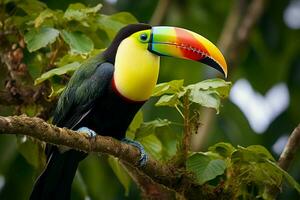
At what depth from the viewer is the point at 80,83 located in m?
3.71

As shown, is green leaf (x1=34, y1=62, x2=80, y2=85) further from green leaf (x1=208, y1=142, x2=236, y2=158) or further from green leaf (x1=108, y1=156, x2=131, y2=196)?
green leaf (x1=208, y1=142, x2=236, y2=158)

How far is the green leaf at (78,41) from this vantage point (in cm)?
375

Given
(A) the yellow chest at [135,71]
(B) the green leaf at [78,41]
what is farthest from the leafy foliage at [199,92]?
(B) the green leaf at [78,41]

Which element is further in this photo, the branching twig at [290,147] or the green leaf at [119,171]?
→ the green leaf at [119,171]

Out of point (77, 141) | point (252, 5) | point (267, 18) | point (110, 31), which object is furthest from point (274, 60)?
point (77, 141)

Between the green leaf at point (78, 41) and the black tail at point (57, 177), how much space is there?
1.56ft

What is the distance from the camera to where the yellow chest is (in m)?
3.55

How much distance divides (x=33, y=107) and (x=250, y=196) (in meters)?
1.13

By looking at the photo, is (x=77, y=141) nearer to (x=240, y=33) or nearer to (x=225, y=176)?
(x=225, y=176)

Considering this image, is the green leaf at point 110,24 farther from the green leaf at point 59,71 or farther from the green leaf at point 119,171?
the green leaf at point 119,171

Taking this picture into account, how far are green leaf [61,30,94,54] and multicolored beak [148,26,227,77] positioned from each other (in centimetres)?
34

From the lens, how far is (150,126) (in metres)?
3.66

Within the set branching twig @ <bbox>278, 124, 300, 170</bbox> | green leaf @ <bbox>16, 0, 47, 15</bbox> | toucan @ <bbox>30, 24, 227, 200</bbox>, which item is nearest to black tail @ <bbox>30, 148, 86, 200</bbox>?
toucan @ <bbox>30, 24, 227, 200</bbox>

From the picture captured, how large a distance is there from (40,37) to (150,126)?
0.66 metres
